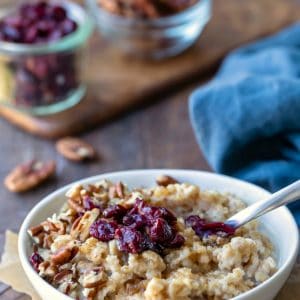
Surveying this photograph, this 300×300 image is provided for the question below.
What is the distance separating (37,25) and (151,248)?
3.32 feet

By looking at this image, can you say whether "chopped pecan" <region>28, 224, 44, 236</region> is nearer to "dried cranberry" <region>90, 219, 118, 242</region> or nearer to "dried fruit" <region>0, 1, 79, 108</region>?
"dried cranberry" <region>90, 219, 118, 242</region>

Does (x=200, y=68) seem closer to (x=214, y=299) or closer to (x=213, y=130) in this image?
(x=213, y=130)

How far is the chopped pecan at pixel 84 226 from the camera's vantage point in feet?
4.48

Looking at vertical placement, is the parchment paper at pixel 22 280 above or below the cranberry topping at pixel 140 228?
below

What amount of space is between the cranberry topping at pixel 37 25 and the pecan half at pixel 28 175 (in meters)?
0.37

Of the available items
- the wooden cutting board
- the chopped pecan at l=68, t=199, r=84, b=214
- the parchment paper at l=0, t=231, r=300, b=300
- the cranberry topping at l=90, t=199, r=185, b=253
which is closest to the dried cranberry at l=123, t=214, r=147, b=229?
the cranberry topping at l=90, t=199, r=185, b=253

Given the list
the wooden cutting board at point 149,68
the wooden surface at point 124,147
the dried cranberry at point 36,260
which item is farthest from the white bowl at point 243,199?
the wooden cutting board at point 149,68

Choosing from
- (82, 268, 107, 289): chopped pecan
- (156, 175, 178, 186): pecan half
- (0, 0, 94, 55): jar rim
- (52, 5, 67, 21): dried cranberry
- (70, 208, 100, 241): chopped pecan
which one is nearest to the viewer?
(82, 268, 107, 289): chopped pecan

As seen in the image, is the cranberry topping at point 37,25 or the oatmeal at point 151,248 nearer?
the oatmeal at point 151,248

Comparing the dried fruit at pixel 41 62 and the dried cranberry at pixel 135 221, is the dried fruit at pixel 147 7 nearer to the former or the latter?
the dried fruit at pixel 41 62

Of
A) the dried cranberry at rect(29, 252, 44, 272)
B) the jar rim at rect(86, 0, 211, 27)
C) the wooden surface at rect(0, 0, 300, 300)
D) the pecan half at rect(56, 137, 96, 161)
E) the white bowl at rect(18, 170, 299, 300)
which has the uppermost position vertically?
the dried cranberry at rect(29, 252, 44, 272)

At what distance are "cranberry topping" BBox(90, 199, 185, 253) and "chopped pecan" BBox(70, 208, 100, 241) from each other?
1cm

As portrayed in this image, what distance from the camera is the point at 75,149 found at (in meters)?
1.98

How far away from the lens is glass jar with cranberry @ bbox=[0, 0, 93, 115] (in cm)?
207
